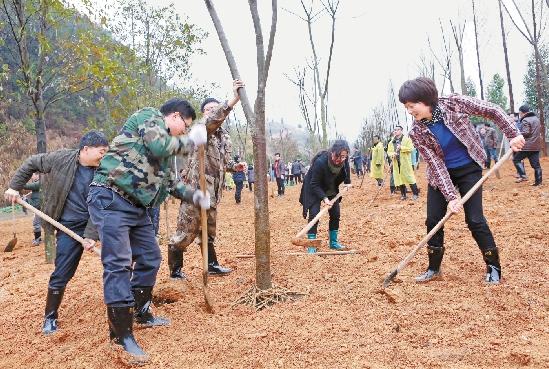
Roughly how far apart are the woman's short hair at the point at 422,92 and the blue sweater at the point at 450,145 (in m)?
0.18

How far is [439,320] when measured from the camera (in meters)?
2.97

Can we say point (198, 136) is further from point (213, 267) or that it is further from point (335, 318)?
point (213, 267)

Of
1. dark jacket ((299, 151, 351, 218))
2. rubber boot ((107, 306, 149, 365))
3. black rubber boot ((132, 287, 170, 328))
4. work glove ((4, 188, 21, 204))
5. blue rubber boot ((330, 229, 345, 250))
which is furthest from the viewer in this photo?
blue rubber boot ((330, 229, 345, 250))

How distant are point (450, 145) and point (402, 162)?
6.95 metres

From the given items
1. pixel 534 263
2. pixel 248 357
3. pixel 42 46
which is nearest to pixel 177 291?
pixel 248 357

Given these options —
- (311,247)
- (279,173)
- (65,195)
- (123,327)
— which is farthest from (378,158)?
(123,327)

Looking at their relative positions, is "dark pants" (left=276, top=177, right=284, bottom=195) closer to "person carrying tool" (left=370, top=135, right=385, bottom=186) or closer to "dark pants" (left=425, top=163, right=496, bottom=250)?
"person carrying tool" (left=370, top=135, right=385, bottom=186)

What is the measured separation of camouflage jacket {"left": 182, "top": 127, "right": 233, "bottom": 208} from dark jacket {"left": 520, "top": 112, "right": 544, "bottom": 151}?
748 centimetres

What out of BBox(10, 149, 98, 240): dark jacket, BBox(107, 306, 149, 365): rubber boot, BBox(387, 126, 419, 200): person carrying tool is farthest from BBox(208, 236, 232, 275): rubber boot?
BBox(387, 126, 419, 200): person carrying tool

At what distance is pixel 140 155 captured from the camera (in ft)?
9.55

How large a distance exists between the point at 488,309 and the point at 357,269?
5.37ft

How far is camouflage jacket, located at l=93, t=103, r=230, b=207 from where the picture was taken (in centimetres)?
284

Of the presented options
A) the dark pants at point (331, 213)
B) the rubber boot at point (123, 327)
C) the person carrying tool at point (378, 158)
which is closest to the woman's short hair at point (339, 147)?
the dark pants at point (331, 213)

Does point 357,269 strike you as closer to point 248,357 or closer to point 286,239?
point 248,357
